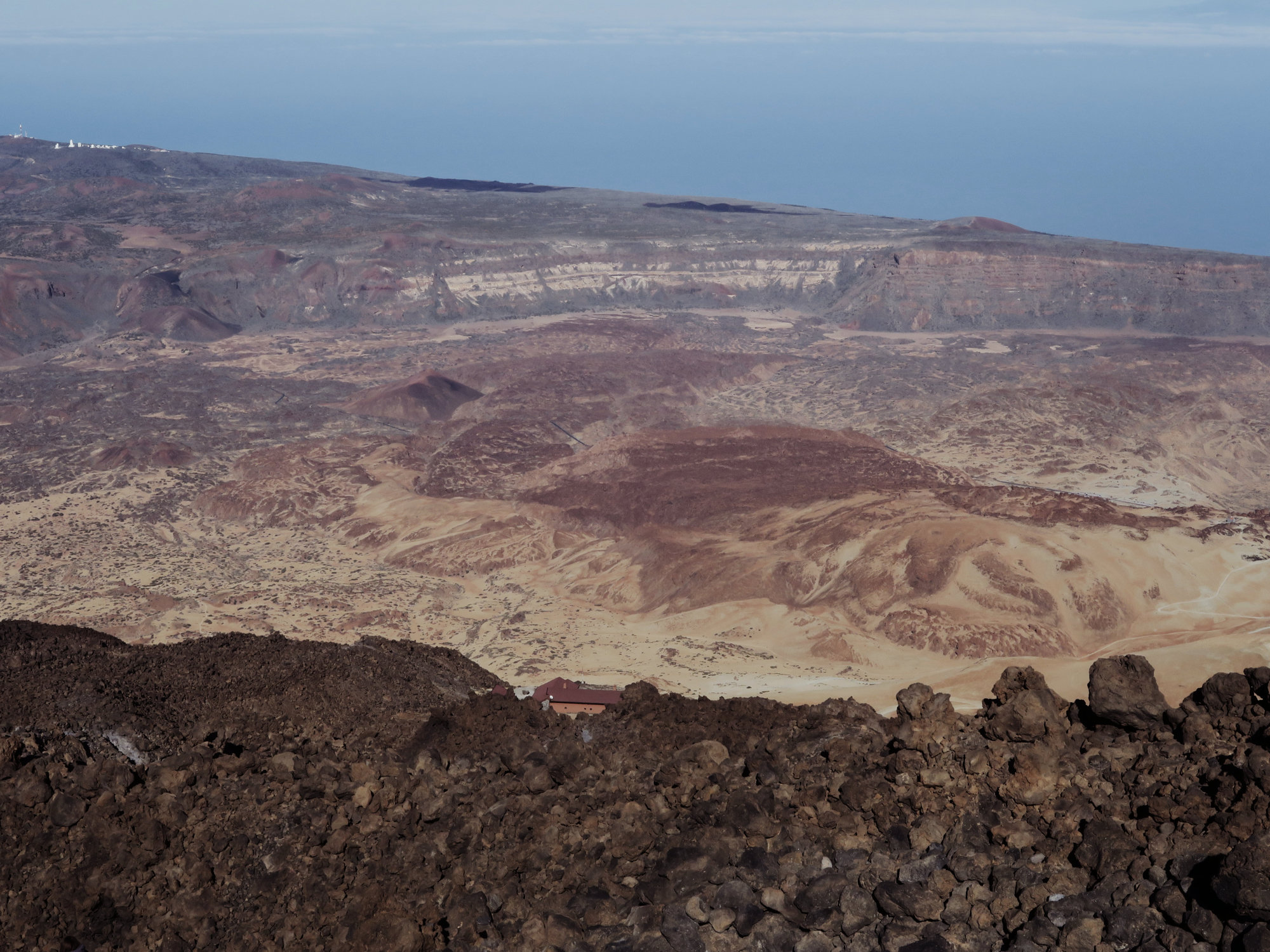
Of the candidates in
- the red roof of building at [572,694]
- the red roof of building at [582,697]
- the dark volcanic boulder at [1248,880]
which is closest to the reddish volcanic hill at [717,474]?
the red roof of building at [572,694]

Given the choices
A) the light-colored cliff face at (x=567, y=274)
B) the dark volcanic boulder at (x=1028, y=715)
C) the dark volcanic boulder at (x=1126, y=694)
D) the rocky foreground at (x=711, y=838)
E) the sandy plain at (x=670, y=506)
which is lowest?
the sandy plain at (x=670, y=506)

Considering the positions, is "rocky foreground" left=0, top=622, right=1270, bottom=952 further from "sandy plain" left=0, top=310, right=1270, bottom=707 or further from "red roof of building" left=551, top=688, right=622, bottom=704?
"sandy plain" left=0, top=310, right=1270, bottom=707

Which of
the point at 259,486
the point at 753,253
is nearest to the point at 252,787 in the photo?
the point at 259,486

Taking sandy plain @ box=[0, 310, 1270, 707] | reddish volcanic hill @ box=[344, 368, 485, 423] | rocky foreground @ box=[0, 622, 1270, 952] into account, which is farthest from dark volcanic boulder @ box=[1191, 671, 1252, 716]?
reddish volcanic hill @ box=[344, 368, 485, 423]

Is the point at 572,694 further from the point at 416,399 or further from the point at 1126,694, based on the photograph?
the point at 416,399

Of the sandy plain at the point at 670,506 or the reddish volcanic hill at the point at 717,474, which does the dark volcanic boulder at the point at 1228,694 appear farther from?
the reddish volcanic hill at the point at 717,474

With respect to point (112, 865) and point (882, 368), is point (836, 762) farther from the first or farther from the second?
point (882, 368)
